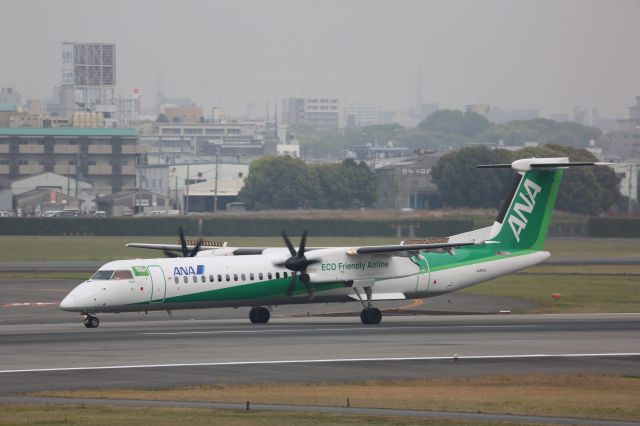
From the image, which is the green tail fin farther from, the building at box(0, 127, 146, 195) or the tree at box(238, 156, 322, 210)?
the building at box(0, 127, 146, 195)

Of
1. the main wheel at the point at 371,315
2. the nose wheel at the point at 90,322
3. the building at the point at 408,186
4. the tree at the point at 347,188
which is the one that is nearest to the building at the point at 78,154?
the tree at the point at 347,188

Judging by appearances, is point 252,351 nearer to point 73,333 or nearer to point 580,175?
point 73,333

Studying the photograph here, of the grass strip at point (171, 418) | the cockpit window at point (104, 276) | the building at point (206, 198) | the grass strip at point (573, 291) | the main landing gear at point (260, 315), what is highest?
the cockpit window at point (104, 276)

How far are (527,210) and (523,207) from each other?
20cm

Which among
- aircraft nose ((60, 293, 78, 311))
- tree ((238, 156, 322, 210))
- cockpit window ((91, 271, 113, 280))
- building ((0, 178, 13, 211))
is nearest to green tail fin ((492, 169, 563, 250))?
cockpit window ((91, 271, 113, 280))

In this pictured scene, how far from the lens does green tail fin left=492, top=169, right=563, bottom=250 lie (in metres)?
46.8

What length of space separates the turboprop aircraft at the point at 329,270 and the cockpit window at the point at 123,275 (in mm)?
35

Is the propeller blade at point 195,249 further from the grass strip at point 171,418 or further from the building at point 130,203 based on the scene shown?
the building at point 130,203

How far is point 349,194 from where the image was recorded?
158125 mm

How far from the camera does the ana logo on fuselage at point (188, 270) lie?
137 feet

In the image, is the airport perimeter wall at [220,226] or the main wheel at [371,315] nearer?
the main wheel at [371,315]

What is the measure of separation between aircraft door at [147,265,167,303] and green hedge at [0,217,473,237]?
211ft

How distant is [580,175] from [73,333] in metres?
95.7

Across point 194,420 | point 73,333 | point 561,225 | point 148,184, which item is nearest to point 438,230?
point 561,225
